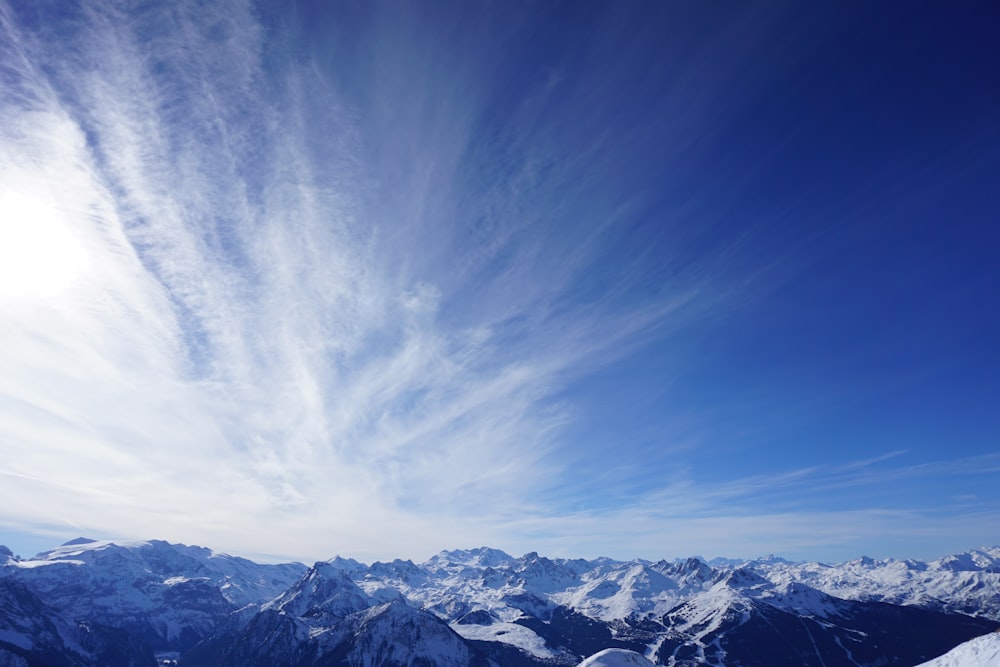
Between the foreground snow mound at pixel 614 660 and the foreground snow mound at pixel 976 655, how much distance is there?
4887 cm

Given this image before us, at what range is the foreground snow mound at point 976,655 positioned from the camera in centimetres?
5600

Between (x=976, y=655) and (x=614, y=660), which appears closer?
(x=976, y=655)

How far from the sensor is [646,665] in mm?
99688

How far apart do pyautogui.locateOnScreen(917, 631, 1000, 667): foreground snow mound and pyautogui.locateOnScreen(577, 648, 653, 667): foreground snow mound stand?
48.9m

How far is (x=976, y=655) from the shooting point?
193ft

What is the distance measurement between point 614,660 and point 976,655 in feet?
183

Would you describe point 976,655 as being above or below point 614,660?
above

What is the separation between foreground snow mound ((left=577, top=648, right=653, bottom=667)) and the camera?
310ft

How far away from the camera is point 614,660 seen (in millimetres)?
96188

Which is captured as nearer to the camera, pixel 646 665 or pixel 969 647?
pixel 969 647

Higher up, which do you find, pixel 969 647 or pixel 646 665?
pixel 969 647

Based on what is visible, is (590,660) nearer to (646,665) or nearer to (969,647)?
(646,665)

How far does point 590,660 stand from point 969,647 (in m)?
57.3

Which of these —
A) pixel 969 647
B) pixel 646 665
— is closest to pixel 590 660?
pixel 646 665
